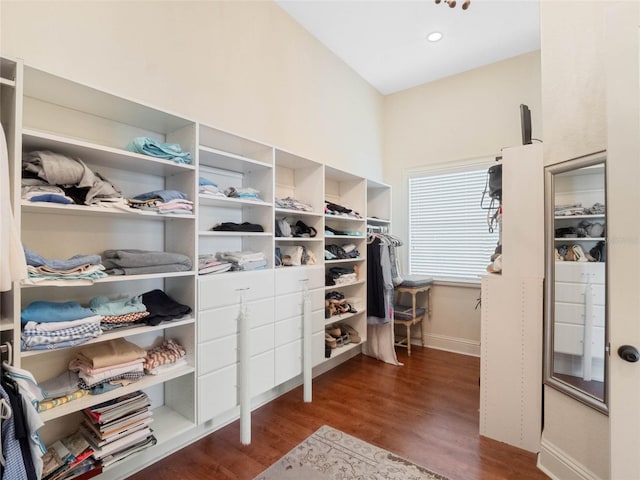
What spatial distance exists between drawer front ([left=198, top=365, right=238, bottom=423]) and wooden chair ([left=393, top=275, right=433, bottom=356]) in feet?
7.13

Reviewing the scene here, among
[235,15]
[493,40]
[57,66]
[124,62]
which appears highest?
[493,40]

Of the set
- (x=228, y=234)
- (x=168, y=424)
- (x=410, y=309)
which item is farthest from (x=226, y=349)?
(x=410, y=309)

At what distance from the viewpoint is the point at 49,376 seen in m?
1.59

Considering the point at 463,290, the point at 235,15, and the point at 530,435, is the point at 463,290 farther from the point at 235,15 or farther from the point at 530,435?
the point at 235,15

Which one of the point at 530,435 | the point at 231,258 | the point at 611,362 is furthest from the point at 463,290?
the point at 231,258

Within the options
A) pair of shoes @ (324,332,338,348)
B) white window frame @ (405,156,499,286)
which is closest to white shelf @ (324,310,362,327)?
pair of shoes @ (324,332,338,348)

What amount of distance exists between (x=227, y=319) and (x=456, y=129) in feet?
11.6

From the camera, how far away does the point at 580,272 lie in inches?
70.9

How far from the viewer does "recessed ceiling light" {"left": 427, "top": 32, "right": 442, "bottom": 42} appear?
124 inches

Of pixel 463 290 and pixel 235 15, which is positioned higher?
pixel 235 15

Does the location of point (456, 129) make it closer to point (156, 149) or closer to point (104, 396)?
point (156, 149)

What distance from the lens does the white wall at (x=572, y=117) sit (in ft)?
5.32

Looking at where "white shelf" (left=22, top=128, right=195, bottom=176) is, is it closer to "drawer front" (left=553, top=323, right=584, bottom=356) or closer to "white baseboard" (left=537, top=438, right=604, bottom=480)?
"drawer front" (left=553, top=323, right=584, bottom=356)

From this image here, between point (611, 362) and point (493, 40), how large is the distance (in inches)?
130
